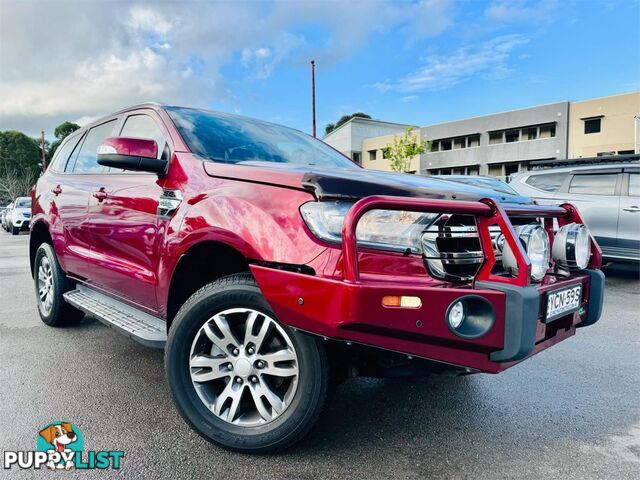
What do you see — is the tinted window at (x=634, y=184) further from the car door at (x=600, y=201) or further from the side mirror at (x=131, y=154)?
the side mirror at (x=131, y=154)

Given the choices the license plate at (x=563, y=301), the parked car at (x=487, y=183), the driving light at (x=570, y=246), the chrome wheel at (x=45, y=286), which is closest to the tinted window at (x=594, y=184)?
the parked car at (x=487, y=183)

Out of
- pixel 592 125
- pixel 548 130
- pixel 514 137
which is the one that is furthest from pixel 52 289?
pixel 514 137

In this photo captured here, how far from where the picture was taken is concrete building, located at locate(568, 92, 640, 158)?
28.9 meters

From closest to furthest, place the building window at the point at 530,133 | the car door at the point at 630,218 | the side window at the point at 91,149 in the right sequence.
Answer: the side window at the point at 91,149 < the car door at the point at 630,218 < the building window at the point at 530,133

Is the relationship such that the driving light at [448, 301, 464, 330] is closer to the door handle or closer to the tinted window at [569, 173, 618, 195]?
the door handle

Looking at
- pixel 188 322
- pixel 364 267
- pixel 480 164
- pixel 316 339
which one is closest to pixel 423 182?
pixel 364 267

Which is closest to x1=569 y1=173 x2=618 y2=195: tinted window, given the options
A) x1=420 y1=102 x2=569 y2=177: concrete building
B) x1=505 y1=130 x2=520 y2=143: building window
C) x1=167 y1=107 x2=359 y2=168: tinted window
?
x1=167 y1=107 x2=359 y2=168: tinted window

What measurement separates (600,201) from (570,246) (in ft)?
18.4

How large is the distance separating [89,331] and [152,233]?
6.65 feet

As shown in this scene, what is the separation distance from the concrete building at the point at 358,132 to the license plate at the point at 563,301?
4238 cm

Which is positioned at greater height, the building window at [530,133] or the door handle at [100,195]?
the building window at [530,133]

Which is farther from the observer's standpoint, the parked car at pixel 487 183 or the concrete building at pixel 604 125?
the concrete building at pixel 604 125

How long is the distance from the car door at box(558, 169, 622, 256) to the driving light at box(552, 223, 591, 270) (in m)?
5.32

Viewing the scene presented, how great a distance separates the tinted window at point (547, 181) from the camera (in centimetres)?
774
